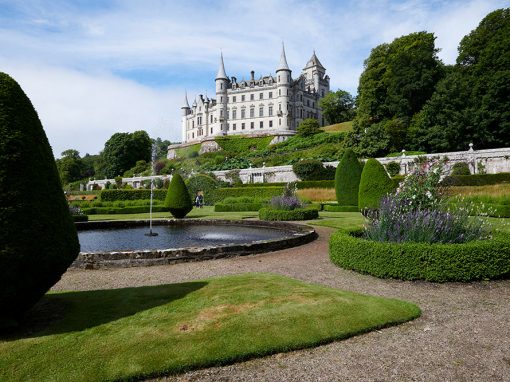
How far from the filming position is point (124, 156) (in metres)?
74.1

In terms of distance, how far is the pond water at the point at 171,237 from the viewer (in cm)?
1201

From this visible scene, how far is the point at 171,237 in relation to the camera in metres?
14.1

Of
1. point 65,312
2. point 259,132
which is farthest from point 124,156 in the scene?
point 65,312

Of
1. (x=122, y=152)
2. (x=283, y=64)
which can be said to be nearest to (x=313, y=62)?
(x=283, y=64)

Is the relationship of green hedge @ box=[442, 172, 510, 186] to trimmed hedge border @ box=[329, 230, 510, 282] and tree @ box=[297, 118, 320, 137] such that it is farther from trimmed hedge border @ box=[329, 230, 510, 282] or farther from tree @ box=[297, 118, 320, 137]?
tree @ box=[297, 118, 320, 137]

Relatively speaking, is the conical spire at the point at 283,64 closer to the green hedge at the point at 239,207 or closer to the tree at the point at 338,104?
the tree at the point at 338,104

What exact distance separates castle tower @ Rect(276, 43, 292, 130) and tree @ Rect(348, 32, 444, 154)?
2880 cm

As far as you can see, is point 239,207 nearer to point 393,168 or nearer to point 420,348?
point 393,168

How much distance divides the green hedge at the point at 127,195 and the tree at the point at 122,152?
38.8 metres

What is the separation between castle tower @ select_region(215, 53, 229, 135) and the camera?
3465 inches

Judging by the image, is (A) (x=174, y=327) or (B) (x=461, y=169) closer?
(A) (x=174, y=327)

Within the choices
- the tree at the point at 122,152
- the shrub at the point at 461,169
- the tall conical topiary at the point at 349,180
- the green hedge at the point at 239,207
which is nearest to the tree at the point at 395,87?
the shrub at the point at 461,169

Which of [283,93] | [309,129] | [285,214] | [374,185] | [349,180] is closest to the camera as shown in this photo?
[374,185]

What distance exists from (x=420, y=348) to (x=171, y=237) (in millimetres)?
11028
